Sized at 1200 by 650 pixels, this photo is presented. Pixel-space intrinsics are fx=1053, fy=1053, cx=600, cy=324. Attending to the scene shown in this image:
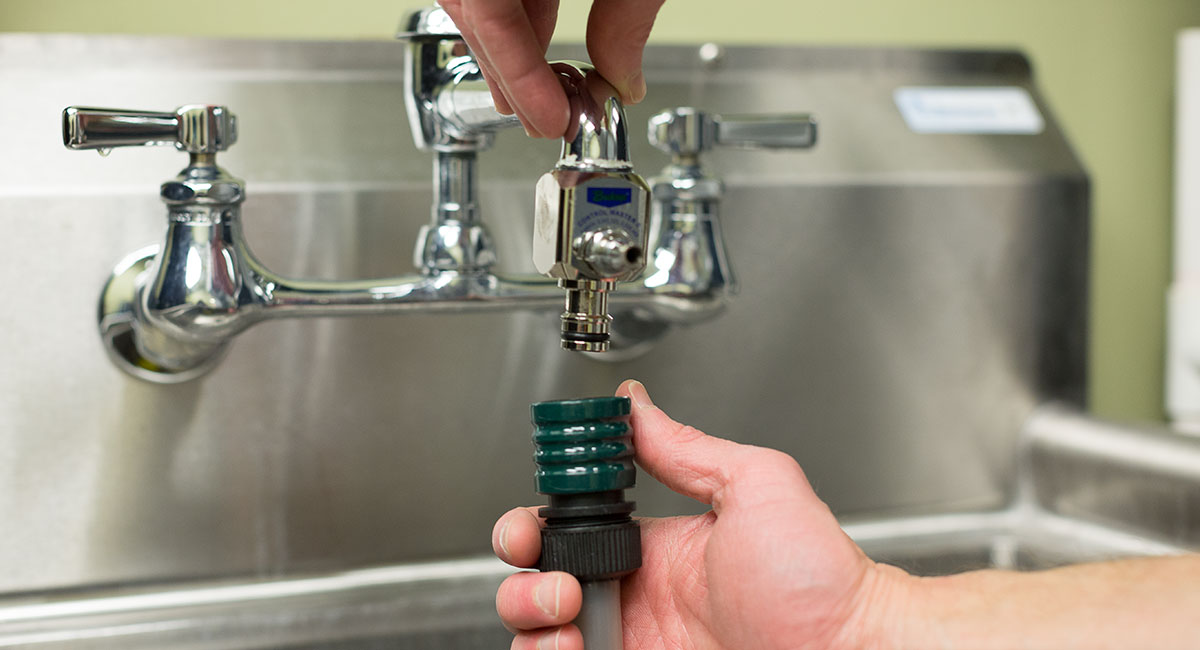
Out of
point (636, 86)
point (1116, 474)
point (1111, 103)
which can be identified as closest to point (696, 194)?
point (636, 86)

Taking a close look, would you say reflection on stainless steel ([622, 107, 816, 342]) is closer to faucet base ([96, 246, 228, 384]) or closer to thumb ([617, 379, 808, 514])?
thumb ([617, 379, 808, 514])

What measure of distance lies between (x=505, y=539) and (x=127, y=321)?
0.27 meters

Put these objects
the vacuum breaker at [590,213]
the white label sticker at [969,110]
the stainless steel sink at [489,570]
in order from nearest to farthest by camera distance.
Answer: the vacuum breaker at [590,213], the stainless steel sink at [489,570], the white label sticker at [969,110]

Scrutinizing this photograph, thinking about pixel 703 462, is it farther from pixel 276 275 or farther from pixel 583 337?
pixel 276 275

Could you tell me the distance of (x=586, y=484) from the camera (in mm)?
371

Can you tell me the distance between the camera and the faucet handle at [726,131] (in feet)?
1.82

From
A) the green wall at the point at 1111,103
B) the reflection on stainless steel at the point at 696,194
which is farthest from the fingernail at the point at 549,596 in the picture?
the green wall at the point at 1111,103

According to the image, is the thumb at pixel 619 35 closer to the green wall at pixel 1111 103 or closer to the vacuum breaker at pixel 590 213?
the vacuum breaker at pixel 590 213

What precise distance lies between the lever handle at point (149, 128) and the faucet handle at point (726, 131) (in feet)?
0.72

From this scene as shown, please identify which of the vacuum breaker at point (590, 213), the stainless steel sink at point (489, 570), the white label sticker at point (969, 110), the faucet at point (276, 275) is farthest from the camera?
the white label sticker at point (969, 110)

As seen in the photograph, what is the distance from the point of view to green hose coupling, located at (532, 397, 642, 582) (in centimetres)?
37

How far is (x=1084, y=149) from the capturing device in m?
0.89

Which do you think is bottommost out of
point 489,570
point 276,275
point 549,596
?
point 489,570

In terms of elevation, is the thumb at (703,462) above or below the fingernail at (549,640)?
above
